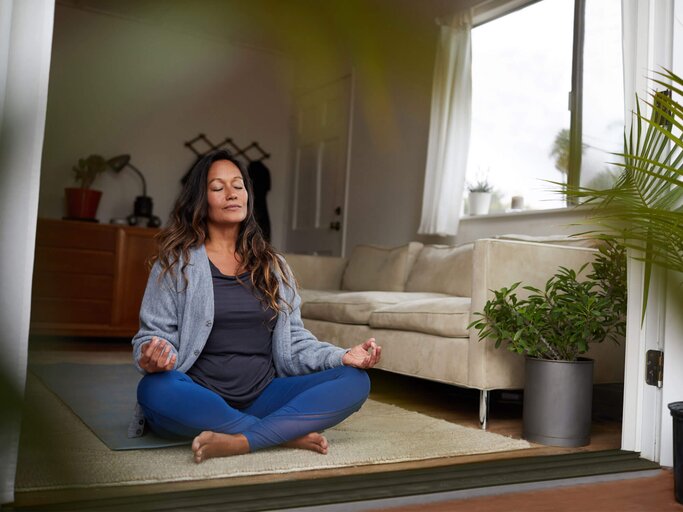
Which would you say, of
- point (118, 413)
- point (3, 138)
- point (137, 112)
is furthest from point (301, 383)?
point (137, 112)

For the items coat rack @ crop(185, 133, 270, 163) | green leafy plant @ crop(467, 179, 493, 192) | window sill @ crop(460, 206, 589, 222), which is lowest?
window sill @ crop(460, 206, 589, 222)

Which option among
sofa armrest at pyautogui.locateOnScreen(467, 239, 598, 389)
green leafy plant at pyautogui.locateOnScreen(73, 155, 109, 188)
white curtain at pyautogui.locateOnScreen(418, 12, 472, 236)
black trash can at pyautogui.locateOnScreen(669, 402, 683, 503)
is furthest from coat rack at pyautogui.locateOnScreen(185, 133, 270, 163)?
black trash can at pyautogui.locateOnScreen(669, 402, 683, 503)

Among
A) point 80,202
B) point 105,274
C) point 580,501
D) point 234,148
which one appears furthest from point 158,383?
point 234,148

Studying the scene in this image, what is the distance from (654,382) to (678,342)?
0.15 m

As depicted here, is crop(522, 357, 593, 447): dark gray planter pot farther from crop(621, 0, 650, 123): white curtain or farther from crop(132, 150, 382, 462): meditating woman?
crop(621, 0, 650, 123): white curtain

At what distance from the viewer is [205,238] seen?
2.11 m

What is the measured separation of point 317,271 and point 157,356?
10.3ft

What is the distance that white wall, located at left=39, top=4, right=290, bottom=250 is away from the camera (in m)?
5.87

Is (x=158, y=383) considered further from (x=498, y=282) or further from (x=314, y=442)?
(x=498, y=282)

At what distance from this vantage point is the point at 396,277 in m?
4.35

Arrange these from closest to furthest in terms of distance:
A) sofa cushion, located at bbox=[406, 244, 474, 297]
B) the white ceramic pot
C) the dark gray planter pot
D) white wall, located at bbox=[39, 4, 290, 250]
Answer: the dark gray planter pot → sofa cushion, located at bbox=[406, 244, 474, 297] → the white ceramic pot → white wall, located at bbox=[39, 4, 290, 250]

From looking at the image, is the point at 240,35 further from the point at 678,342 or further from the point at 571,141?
the point at 678,342

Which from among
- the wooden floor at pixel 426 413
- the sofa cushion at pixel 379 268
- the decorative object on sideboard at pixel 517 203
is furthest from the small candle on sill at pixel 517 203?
the wooden floor at pixel 426 413

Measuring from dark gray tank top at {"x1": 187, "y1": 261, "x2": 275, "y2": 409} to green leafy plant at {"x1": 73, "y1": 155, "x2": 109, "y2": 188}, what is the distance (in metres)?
4.01
